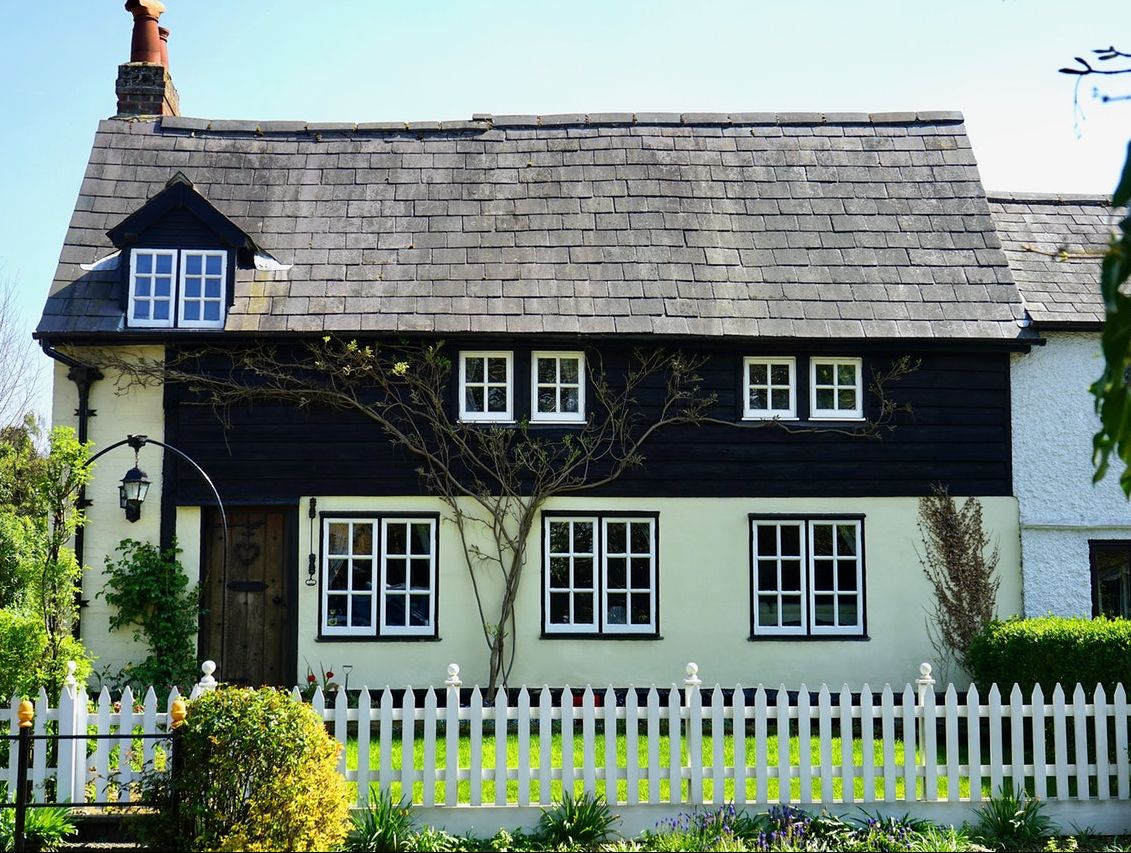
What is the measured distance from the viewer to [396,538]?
1438 cm

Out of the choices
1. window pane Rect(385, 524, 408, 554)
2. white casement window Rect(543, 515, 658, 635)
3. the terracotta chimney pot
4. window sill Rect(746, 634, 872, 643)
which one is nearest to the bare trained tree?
white casement window Rect(543, 515, 658, 635)

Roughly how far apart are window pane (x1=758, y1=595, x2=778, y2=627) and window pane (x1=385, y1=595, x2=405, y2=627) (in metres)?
4.61

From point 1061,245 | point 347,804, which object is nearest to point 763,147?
point 1061,245

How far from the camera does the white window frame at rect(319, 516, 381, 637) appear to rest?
1412 centimetres

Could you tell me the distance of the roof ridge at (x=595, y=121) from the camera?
57.2 feet

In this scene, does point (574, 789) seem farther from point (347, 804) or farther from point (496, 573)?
point (496, 573)

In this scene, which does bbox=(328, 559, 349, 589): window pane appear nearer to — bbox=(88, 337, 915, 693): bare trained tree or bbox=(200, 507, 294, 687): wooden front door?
bbox=(200, 507, 294, 687): wooden front door

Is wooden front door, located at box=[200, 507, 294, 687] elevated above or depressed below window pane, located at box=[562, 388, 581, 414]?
below

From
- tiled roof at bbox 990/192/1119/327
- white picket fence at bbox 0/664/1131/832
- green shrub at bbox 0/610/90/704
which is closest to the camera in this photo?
white picket fence at bbox 0/664/1131/832

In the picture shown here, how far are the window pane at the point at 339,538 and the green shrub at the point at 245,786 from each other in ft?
21.5

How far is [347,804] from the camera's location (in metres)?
8.09

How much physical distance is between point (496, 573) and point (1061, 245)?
978 cm

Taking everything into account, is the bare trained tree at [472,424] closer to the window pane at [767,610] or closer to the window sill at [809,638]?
the window pane at [767,610]

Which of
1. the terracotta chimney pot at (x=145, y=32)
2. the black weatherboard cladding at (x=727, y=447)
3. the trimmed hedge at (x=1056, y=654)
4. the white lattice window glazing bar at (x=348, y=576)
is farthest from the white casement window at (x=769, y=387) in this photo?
the terracotta chimney pot at (x=145, y=32)
